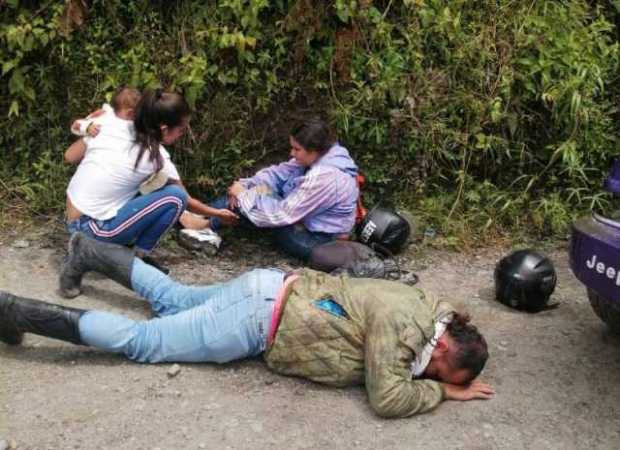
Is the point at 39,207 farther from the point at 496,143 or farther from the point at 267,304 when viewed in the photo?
the point at 496,143

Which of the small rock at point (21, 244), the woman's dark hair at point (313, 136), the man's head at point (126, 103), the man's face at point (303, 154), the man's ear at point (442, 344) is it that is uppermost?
the man's head at point (126, 103)

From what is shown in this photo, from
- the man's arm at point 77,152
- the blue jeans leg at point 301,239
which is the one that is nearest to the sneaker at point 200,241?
the blue jeans leg at point 301,239

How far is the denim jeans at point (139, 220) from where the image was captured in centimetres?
479

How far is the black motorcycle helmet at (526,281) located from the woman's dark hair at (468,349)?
1.10 metres

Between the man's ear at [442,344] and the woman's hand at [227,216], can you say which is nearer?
the man's ear at [442,344]

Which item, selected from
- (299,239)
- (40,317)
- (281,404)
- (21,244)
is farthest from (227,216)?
(281,404)

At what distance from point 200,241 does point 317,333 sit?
191 centimetres

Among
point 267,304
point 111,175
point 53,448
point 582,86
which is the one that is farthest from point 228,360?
point 582,86

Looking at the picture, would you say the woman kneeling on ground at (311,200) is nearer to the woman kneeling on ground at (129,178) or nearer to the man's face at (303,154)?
the man's face at (303,154)

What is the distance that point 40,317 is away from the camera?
3859 mm

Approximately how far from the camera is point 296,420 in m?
3.67

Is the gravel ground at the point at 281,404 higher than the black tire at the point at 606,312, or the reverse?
the black tire at the point at 606,312

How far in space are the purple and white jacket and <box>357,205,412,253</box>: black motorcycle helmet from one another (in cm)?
13

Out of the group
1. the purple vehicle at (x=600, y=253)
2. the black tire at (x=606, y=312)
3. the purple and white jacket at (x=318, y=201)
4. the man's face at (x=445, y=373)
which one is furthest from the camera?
the purple and white jacket at (x=318, y=201)
